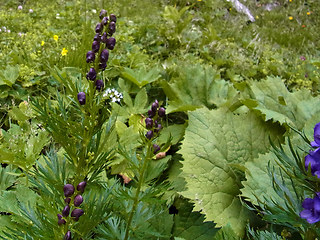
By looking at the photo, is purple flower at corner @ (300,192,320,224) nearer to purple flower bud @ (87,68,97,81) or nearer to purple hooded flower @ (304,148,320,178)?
purple hooded flower @ (304,148,320,178)

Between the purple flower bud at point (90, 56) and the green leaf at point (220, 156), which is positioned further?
the green leaf at point (220, 156)

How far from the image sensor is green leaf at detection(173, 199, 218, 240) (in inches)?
62.3

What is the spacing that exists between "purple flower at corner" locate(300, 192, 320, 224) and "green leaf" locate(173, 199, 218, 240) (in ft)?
2.85

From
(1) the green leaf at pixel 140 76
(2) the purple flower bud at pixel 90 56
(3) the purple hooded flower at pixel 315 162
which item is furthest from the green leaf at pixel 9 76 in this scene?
(3) the purple hooded flower at pixel 315 162

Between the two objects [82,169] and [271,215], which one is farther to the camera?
[82,169]

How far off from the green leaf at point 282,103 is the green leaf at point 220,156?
107mm

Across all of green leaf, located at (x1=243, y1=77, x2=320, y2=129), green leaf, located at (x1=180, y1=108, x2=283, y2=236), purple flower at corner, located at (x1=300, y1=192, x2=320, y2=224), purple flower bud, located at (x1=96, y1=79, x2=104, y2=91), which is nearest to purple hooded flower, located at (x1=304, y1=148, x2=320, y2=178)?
purple flower at corner, located at (x1=300, y1=192, x2=320, y2=224)

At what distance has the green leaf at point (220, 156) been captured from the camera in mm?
1642

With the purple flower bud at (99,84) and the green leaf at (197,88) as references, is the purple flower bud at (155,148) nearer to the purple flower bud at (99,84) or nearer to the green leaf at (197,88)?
the purple flower bud at (99,84)

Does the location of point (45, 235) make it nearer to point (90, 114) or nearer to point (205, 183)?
point (90, 114)

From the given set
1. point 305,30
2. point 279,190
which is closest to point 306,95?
point 279,190

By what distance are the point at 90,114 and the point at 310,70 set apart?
132 inches

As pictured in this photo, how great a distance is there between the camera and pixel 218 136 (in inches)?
75.4

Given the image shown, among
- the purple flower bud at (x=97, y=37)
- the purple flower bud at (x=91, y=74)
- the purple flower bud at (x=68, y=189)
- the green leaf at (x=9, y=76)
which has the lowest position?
the green leaf at (x=9, y=76)
